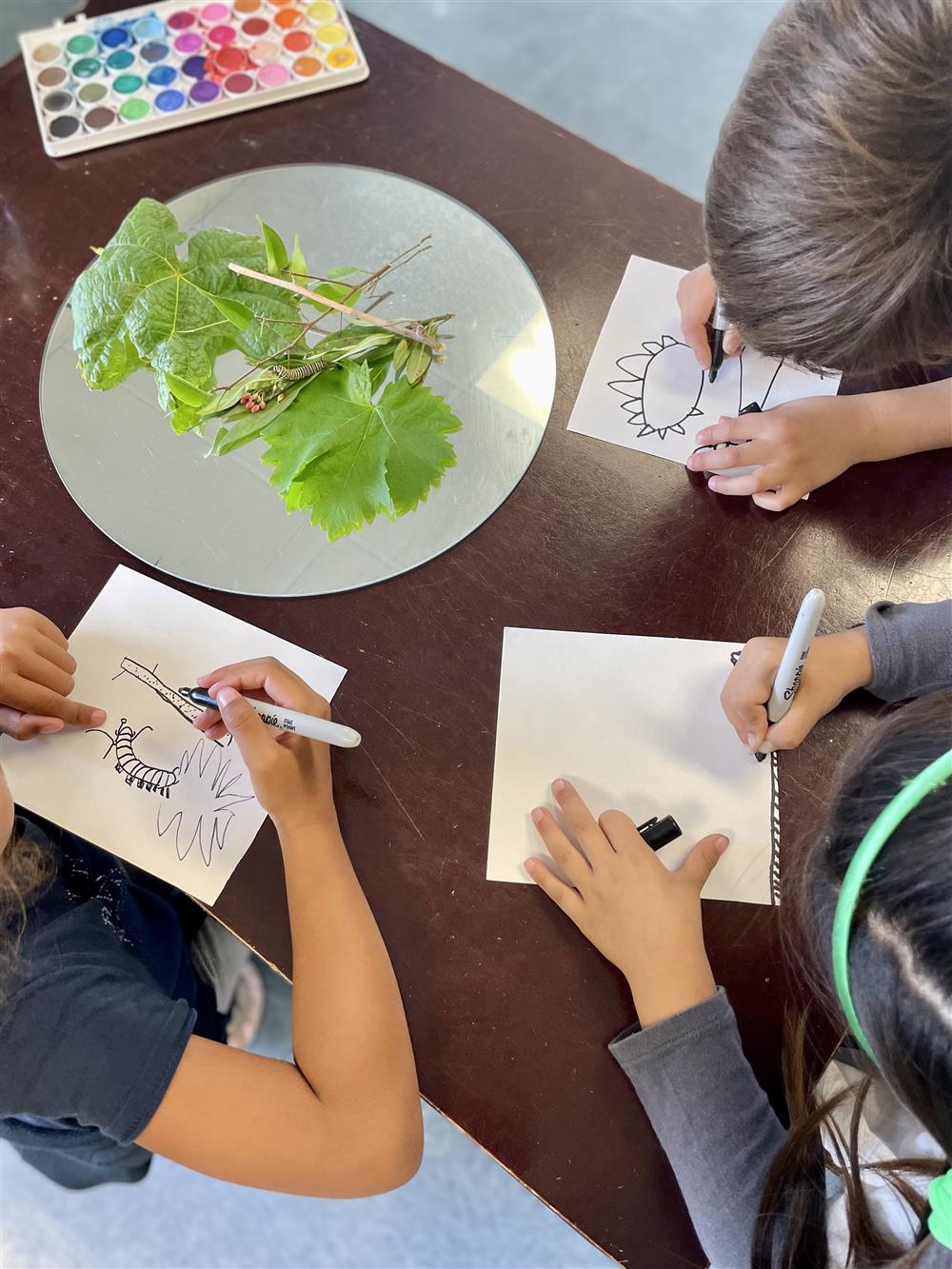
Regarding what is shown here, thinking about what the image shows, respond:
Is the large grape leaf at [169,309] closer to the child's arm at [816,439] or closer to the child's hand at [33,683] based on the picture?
the child's hand at [33,683]

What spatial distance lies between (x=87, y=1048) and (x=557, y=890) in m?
0.32

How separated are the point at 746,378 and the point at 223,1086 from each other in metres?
0.67

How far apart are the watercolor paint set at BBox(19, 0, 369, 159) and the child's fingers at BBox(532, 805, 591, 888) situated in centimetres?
72

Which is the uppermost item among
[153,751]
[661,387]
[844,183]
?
[844,183]

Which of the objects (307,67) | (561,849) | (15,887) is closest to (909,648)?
(561,849)

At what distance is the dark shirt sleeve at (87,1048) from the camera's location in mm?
669

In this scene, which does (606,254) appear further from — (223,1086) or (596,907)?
(223,1086)

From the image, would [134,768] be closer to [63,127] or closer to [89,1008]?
[89,1008]

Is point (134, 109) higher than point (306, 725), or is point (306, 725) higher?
point (134, 109)

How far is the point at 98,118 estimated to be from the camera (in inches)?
38.0

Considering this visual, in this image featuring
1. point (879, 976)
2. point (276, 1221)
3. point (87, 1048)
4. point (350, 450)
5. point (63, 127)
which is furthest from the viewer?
point (276, 1221)

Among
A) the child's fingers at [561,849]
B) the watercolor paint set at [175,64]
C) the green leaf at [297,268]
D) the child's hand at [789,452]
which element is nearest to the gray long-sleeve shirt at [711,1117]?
the child's fingers at [561,849]

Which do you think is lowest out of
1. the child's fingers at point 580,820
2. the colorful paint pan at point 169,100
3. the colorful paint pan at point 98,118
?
the child's fingers at point 580,820

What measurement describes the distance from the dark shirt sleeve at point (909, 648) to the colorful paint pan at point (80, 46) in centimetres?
88
